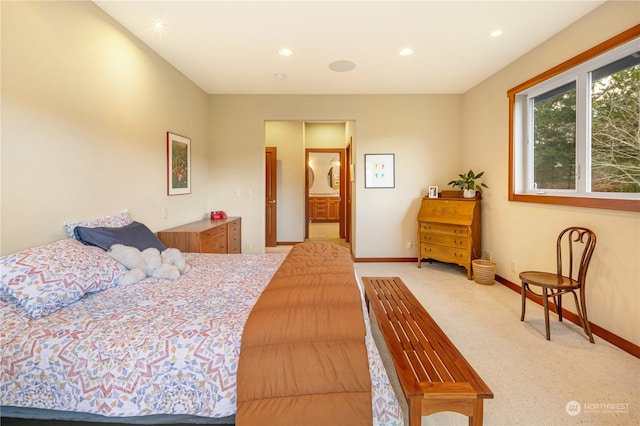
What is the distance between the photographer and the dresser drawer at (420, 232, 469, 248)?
12.5 ft

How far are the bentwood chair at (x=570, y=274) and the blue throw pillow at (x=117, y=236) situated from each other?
3.12 meters

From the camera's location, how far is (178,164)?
139 inches

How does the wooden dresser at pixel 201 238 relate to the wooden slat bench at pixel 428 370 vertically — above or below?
above

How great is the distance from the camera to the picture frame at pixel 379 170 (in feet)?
14.9

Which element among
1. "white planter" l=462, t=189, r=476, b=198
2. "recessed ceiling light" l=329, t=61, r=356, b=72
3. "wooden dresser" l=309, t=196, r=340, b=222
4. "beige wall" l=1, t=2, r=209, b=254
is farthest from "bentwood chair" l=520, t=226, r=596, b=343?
"wooden dresser" l=309, t=196, r=340, b=222

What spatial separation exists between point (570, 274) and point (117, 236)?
3626mm

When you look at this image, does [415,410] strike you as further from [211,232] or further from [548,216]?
[211,232]

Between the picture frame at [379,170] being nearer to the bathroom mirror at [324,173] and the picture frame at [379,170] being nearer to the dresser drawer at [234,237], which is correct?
the dresser drawer at [234,237]

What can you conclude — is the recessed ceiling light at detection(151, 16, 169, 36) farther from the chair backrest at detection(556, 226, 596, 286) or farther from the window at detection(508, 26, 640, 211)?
the chair backrest at detection(556, 226, 596, 286)

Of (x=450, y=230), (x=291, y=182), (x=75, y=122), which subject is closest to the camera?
(x=75, y=122)

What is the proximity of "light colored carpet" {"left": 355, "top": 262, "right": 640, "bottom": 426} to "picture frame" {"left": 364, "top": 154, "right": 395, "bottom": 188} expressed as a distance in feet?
6.43

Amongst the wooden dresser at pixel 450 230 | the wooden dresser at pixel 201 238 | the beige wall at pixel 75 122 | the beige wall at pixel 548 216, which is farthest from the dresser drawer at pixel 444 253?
the beige wall at pixel 75 122

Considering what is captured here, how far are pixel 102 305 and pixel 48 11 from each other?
6.33 feet

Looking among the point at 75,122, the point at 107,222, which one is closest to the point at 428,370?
the point at 107,222
